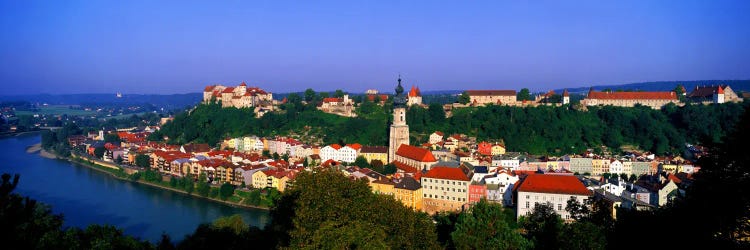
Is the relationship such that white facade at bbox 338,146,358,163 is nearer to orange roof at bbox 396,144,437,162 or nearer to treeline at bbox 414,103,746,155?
orange roof at bbox 396,144,437,162

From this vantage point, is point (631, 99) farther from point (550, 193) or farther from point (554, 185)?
point (550, 193)

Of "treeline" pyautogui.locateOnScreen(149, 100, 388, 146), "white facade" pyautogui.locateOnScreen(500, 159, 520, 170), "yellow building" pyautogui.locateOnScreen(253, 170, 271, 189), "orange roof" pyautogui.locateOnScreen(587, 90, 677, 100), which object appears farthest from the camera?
"orange roof" pyautogui.locateOnScreen(587, 90, 677, 100)

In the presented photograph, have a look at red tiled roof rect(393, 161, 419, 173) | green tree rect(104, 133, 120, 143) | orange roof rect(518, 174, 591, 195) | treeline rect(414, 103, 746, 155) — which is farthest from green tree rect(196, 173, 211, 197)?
green tree rect(104, 133, 120, 143)

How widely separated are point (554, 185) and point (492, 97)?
16.1 meters

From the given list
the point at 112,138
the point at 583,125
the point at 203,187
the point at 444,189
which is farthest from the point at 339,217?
the point at 112,138

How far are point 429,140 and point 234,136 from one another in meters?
9.26

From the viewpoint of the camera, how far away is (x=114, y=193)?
61.4 feet

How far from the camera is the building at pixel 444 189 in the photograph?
14.6 meters

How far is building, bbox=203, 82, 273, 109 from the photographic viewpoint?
30.9m

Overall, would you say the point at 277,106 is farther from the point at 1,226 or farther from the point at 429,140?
the point at 1,226

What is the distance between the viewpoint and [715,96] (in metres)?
27.2

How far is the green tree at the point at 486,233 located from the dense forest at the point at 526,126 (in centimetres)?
1331

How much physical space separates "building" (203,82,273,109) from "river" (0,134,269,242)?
868cm

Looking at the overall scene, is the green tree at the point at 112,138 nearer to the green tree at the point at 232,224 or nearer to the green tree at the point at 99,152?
the green tree at the point at 99,152
